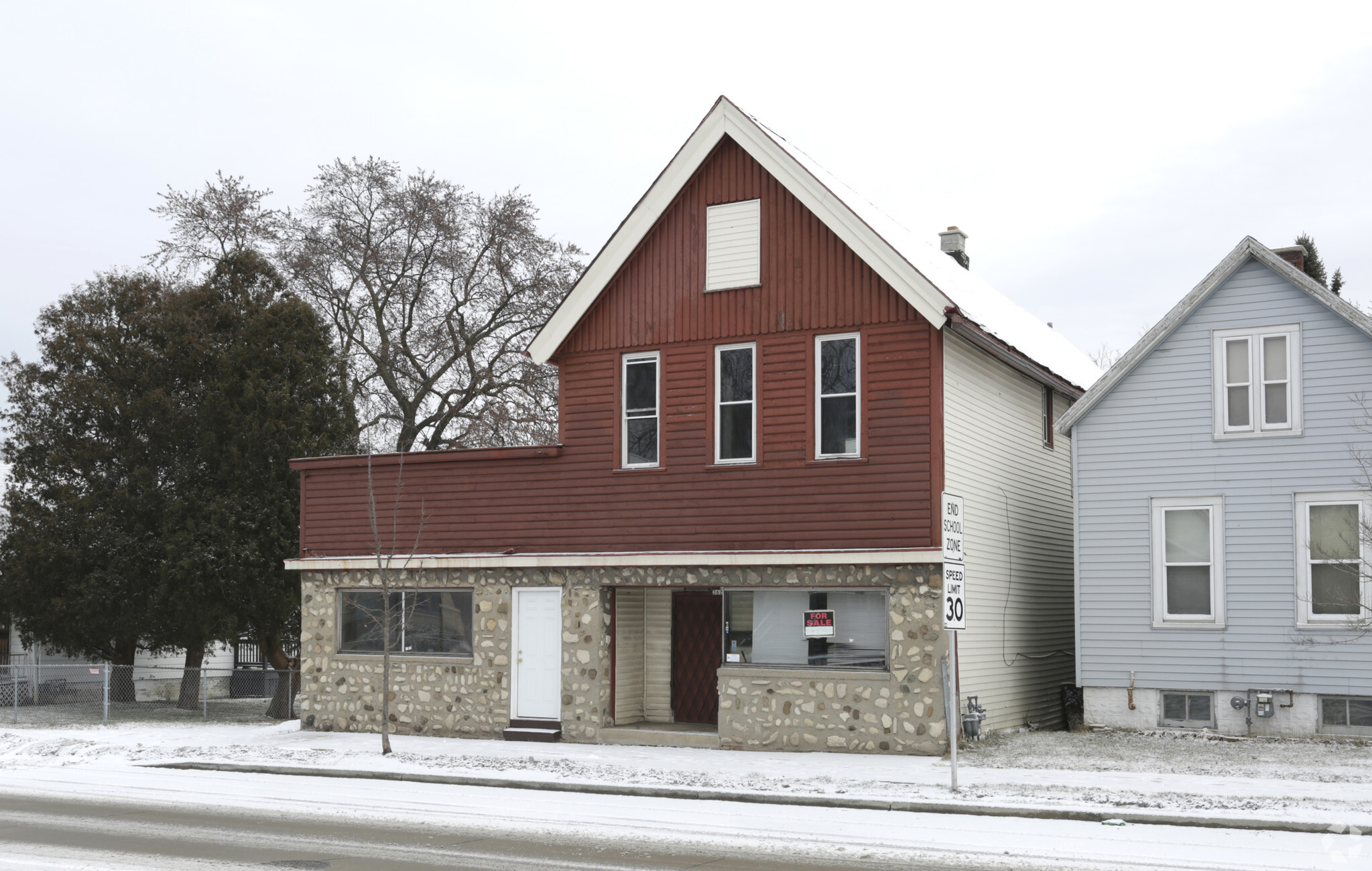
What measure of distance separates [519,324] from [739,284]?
18.6 metres

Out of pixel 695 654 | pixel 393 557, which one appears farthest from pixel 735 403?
pixel 393 557

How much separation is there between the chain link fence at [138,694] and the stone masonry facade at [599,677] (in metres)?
4.95

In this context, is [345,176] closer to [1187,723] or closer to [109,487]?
[109,487]

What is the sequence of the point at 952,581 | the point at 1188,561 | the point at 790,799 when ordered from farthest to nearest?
the point at 1188,561
the point at 952,581
the point at 790,799

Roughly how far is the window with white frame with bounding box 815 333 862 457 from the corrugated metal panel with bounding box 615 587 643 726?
4291 millimetres

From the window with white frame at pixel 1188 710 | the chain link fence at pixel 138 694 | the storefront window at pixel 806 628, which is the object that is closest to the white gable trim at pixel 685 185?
the storefront window at pixel 806 628

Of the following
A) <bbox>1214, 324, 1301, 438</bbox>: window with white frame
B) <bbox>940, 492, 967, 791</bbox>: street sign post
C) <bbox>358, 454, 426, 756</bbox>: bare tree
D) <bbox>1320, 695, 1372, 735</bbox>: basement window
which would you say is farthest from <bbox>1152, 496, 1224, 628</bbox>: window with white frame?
<bbox>358, 454, 426, 756</bbox>: bare tree

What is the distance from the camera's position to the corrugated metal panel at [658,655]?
2141 cm

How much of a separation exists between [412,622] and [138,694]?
1874cm

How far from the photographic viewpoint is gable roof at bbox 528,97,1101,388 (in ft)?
59.9

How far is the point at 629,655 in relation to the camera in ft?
69.2

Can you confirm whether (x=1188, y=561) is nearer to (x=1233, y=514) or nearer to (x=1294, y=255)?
(x=1233, y=514)

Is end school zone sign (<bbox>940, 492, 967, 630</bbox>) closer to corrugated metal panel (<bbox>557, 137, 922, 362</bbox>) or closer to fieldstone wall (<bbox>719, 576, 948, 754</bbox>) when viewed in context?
fieldstone wall (<bbox>719, 576, 948, 754</bbox>)

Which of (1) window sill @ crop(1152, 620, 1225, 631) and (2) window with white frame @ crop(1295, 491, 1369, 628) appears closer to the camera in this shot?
(2) window with white frame @ crop(1295, 491, 1369, 628)
